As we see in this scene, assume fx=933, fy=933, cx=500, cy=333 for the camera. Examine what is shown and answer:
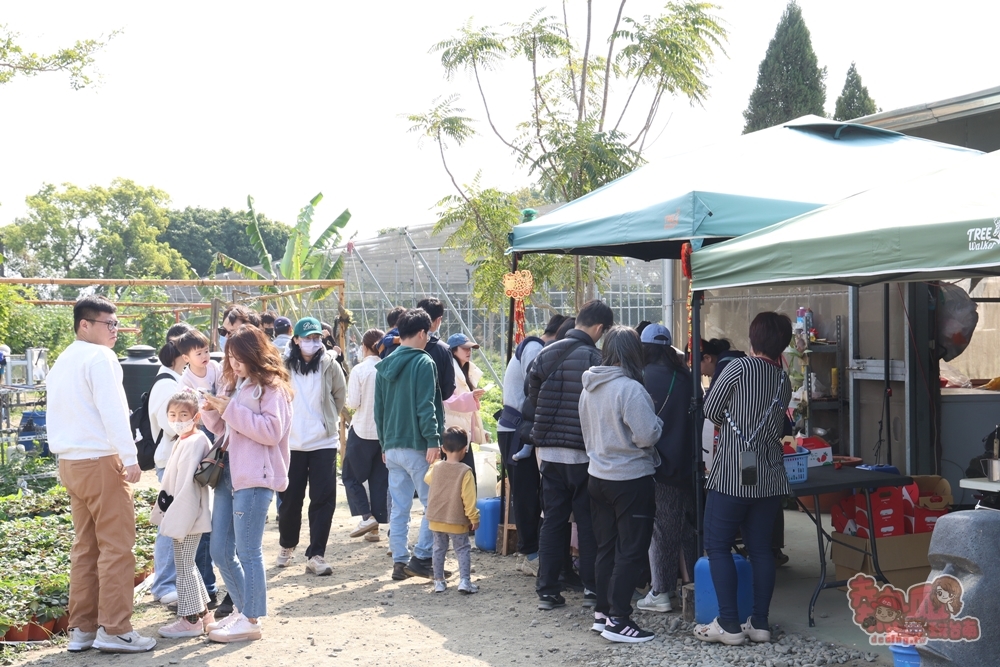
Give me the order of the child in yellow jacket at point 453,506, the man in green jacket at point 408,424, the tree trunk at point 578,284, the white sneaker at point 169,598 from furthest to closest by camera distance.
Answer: the tree trunk at point 578,284 → the man in green jacket at point 408,424 → the child in yellow jacket at point 453,506 → the white sneaker at point 169,598

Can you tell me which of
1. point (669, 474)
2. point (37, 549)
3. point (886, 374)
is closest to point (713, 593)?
point (669, 474)

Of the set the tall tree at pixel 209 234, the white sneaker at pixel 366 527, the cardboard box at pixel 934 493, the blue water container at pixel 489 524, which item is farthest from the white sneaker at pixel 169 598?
the tall tree at pixel 209 234

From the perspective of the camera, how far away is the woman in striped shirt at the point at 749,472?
199 inches

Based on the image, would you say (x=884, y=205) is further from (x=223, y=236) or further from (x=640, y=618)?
(x=223, y=236)

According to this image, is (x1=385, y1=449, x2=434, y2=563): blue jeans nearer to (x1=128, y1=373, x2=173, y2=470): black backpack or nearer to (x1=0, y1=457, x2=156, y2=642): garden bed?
(x1=128, y1=373, x2=173, y2=470): black backpack

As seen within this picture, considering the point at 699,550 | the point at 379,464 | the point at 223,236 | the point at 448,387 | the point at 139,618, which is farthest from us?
the point at 223,236

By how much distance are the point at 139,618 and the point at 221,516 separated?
1.21 m

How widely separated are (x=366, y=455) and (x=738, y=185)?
386 cm

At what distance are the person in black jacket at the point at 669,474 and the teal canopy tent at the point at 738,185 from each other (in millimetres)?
752

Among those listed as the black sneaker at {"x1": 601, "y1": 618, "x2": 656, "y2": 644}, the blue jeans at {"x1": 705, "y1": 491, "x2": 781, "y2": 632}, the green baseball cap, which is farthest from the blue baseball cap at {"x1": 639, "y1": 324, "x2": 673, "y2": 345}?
the green baseball cap

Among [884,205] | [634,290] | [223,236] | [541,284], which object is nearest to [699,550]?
[884,205]

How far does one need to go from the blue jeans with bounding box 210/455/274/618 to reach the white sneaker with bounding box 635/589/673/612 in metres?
2.34

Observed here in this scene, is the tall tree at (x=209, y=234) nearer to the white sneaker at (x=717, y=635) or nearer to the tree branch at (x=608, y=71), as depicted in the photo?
the tree branch at (x=608, y=71)

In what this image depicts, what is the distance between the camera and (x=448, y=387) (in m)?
7.22
